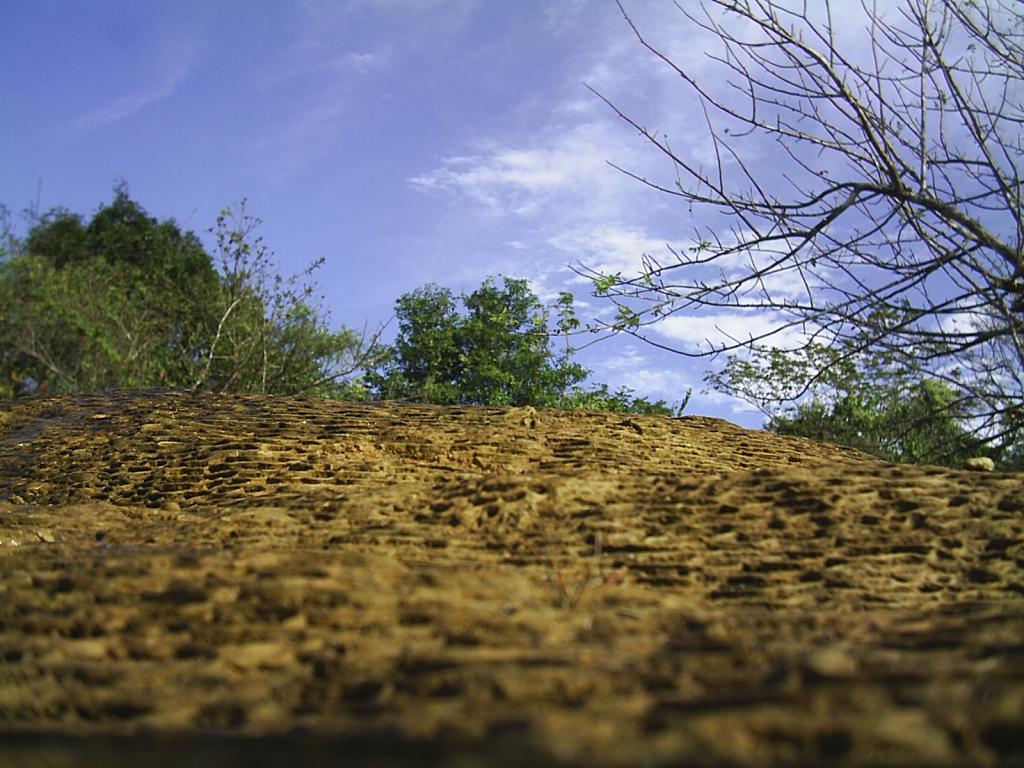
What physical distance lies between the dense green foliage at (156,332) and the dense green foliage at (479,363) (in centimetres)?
146

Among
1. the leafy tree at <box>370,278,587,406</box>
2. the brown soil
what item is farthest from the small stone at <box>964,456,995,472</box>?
the leafy tree at <box>370,278,587,406</box>

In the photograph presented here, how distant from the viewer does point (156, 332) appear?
64.7 feet

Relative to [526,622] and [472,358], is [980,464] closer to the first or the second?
[526,622]

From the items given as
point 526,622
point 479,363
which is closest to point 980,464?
point 526,622

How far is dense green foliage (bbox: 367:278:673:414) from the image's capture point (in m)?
18.0

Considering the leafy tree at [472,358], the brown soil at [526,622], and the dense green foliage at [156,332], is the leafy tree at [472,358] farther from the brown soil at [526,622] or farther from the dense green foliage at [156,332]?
the brown soil at [526,622]

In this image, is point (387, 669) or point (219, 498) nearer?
point (387, 669)

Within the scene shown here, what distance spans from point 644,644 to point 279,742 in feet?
3.20

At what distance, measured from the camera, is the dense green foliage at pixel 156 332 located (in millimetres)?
17312

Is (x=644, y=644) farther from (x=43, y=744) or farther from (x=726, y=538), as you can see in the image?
(x=726, y=538)

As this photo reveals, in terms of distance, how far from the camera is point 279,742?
1727 mm

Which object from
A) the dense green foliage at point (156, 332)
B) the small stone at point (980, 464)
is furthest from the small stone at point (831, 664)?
the dense green foliage at point (156, 332)

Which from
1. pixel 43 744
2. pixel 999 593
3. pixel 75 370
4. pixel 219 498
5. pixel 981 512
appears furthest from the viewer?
pixel 75 370

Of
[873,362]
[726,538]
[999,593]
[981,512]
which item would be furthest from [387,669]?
[873,362]
